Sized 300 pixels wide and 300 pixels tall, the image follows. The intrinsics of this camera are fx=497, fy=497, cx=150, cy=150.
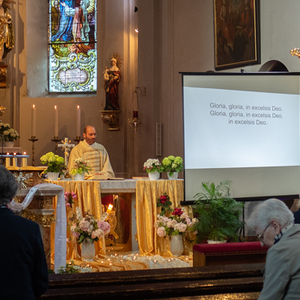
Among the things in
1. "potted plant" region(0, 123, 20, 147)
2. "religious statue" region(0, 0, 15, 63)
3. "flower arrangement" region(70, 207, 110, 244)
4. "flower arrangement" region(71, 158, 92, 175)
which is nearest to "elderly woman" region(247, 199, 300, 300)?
"flower arrangement" region(70, 207, 110, 244)

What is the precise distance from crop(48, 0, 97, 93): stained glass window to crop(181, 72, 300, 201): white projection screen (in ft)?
19.0

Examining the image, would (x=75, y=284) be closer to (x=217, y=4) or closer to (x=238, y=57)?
(x=238, y=57)

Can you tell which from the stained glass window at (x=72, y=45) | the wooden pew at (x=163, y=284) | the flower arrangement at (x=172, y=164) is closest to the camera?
the wooden pew at (x=163, y=284)

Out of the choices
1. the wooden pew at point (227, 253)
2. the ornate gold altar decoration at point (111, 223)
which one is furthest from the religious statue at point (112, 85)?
the wooden pew at point (227, 253)

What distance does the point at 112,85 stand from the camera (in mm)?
11031

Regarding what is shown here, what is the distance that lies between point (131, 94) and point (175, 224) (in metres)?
5.00

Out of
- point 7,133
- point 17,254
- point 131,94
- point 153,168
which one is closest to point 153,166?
point 153,168

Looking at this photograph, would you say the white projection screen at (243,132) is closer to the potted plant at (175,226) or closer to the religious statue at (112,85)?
the potted plant at (175,226)

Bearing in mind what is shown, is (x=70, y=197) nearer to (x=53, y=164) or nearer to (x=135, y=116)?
(x=53, y=164)

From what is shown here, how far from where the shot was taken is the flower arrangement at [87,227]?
6445mm

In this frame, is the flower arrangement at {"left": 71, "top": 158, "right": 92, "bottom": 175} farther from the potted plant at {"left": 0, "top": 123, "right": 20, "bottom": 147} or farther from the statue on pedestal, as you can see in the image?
the statue on pedestal

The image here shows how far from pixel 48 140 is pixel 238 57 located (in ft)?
17.3

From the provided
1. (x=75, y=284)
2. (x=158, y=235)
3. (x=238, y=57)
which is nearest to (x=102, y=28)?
(x=238, y=57)

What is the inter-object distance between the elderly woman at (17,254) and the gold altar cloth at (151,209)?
16.2ft
